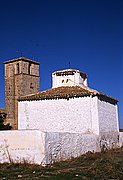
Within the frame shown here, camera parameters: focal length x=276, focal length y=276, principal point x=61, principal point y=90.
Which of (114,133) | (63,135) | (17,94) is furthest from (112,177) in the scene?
(17,94)

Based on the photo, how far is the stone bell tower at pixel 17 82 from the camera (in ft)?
98.7

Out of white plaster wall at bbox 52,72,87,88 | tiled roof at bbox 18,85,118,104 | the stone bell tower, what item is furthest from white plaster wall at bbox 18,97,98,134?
the stone bell tower

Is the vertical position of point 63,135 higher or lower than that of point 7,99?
lower

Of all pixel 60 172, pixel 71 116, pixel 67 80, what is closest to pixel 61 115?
pixel 71 116

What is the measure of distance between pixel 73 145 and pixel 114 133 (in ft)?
23.3

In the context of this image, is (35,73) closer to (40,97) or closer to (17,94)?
(17,94)

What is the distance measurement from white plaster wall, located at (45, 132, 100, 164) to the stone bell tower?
47.6ft

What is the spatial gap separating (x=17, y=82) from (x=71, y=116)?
14050 mm

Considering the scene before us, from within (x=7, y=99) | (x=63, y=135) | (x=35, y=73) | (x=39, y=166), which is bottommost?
(x=39, y=166)

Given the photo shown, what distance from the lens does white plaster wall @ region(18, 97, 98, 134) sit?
1747cm

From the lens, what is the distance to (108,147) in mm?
18672

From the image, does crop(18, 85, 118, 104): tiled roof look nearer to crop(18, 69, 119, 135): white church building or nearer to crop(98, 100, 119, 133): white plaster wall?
crop(18, 69, 119, 135): white church building

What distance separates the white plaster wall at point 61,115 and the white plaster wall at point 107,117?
0.86m

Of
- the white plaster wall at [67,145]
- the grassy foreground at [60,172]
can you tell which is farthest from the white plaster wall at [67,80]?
the grassy foreground at [60,172]
